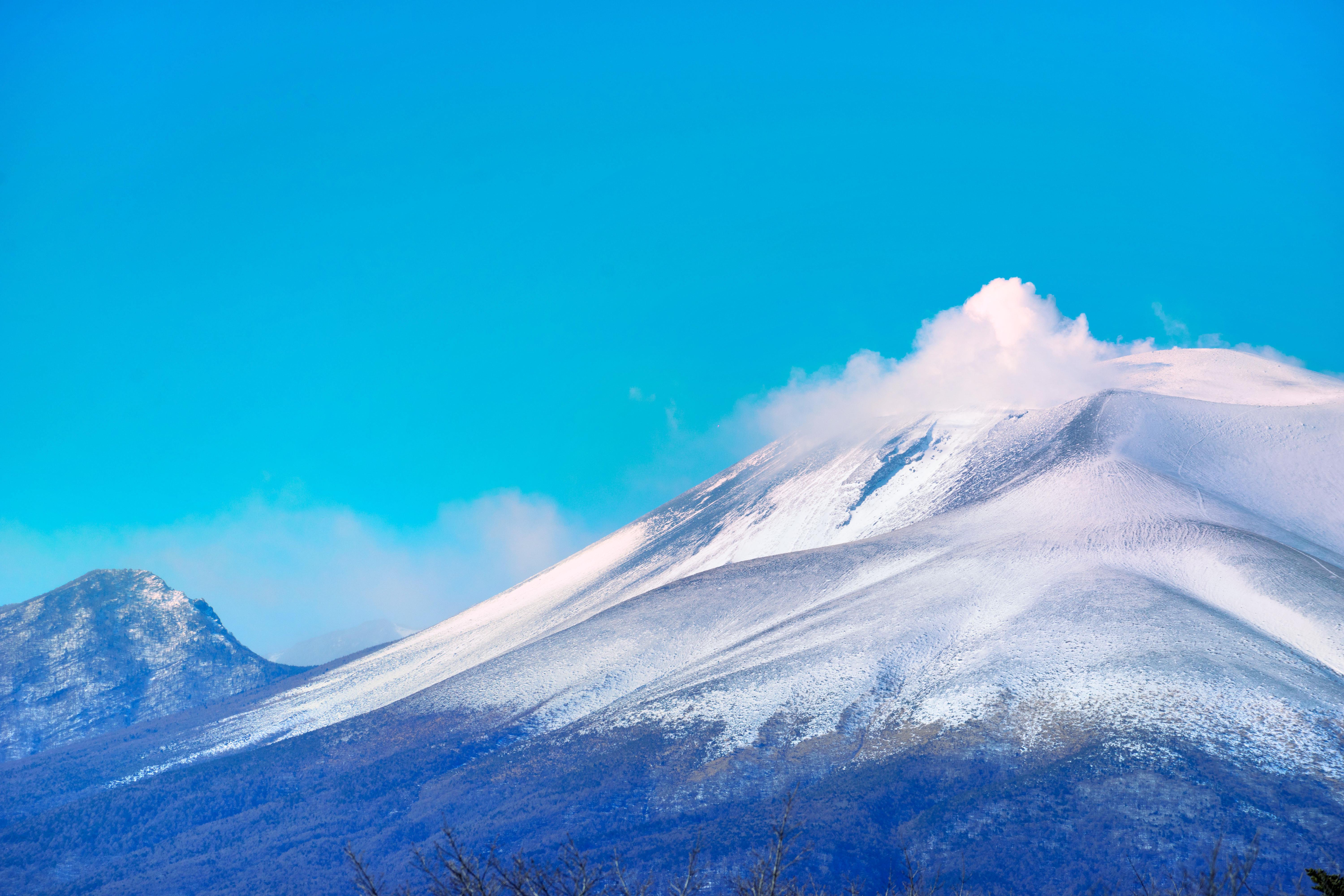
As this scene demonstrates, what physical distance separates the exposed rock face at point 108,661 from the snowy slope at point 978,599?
25602 mm

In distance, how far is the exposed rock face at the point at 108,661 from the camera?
118m

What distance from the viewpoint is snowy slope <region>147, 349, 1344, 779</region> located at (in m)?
60.8

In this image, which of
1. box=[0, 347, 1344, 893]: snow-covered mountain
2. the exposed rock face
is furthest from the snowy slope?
the exposed rock face

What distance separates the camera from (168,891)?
6244 cm

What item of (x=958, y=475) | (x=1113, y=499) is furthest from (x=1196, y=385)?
(x=1113, y=499)

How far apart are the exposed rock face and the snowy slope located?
84.0ft

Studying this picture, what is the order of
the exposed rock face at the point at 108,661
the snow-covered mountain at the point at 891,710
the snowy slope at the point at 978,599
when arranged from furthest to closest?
the exposed rock face at the point at 108,661 < the snowy slope at the point at 978,599 < the snow-covered mountain at the point at 891,710

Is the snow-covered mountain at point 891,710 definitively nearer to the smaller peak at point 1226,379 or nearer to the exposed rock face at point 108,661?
the smaller peak at point 1226,379

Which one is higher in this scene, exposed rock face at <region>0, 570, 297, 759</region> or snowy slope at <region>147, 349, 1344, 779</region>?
exposed rock face at <region>0, 570, 297, 759</region>

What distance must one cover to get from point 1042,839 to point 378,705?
7204 cm

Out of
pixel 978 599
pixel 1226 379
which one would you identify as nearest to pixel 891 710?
pixel 978 599

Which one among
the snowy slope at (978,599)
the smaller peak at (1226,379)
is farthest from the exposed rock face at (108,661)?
the smaller peak at (1226,379)

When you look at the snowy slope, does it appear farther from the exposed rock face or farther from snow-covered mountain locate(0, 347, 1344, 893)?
the exposed rock face

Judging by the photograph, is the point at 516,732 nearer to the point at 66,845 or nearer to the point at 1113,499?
the point at 66,845
